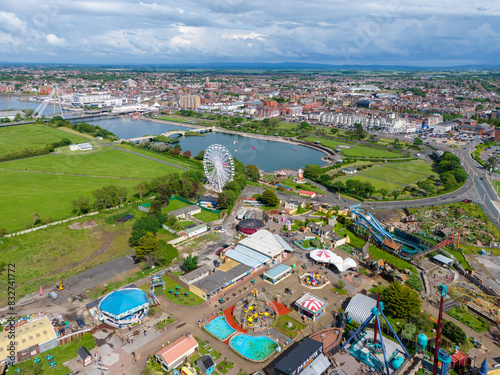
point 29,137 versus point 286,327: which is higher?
point 29,137

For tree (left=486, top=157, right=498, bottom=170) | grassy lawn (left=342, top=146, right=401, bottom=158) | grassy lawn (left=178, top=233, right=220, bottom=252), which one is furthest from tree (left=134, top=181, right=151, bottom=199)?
tree (left=486, top=157, right=498, bottom=170)

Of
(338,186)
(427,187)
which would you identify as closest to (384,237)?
(338,186)

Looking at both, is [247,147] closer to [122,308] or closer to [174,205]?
[174,205]

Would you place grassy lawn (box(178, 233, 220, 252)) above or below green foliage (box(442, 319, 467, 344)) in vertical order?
below

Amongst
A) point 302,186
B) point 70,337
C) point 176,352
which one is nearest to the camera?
point 176,352

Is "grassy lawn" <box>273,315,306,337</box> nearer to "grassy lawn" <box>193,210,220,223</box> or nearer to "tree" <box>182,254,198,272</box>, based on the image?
"tree" <box>182,254,198,272</box>
